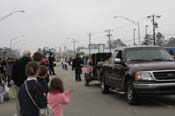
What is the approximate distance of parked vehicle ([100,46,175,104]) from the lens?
563 inches

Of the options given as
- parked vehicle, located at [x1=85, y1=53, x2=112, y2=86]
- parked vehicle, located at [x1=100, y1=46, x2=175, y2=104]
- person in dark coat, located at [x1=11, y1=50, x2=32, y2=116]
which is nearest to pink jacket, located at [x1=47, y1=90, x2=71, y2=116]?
person in dark coat, located at [x1=11, y1=50, x2=32, y2=116]

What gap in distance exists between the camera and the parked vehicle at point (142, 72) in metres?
14.3

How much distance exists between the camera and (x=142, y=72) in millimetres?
14391

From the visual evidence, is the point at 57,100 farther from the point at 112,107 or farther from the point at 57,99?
the point at 112,107

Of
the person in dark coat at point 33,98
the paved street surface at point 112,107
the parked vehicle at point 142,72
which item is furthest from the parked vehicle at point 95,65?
the person in dark coat at point 33,98

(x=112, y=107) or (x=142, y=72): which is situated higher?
(x=142, y=72)

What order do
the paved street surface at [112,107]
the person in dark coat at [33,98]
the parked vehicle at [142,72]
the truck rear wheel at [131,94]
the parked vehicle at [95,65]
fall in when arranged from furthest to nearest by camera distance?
the parked vehicle at [95,65]
the truck rear wheel at [131,94]
the parked vehicle at [142,72]
the paved street surface at [112,107]
the person in dark coat at [33,98]

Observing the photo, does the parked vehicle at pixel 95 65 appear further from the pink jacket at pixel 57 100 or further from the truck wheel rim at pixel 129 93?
the pink jacket at pixel 57 100

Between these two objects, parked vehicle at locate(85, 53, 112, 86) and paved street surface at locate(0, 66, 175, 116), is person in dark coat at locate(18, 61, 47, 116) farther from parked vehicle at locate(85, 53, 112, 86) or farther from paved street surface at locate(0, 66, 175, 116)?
parked vehicle at locate(85, 53, 112, 86)

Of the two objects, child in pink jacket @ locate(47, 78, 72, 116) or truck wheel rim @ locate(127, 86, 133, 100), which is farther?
truck wheel rim @ locate(127, 86, 133, 100)

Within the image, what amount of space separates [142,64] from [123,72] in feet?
2.85

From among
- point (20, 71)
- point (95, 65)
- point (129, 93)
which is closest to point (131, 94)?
point (129, 93)

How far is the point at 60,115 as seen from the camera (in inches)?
304

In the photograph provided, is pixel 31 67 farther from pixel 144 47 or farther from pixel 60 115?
pixel 144 47
